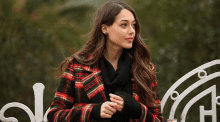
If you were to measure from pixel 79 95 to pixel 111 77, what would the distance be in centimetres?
23

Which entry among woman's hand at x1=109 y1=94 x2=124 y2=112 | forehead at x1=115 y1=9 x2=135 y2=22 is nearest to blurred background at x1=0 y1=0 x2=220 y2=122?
forehead at x1=115 y1=9 x2=135 y2=22

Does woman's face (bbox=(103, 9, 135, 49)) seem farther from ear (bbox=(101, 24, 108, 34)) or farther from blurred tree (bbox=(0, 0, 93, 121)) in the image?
blurred tree (bbox=(0, 0, 93, 121))

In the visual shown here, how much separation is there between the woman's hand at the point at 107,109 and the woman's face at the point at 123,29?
14.1 inches

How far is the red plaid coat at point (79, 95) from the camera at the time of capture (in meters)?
1.52

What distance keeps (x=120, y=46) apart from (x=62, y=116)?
21.4 inches

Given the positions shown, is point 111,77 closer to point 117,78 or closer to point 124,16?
point 117,78

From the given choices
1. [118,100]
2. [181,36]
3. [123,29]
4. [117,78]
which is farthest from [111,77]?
[181,36]

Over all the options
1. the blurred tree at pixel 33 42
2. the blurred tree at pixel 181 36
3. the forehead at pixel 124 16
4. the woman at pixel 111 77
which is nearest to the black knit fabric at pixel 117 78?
the woman at pixel 111 77

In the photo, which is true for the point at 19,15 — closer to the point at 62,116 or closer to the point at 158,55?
the point at 158,55

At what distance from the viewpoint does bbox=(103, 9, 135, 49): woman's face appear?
1.54 metres

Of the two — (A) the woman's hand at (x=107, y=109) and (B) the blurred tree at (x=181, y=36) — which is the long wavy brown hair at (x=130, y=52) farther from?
(B) the blurred tree at (x=181, y=36)

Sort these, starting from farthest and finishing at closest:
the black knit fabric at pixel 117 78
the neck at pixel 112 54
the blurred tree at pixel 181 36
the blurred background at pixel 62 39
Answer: the blurred background at pixel 62 39, the blurred tree at pixel 181 36, the neck at pixel 112 54, the black knit fabric at pixel 117 78

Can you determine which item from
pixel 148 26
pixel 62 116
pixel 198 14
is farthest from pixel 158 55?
pixel 62 116

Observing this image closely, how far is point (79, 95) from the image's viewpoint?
5.30 feet
